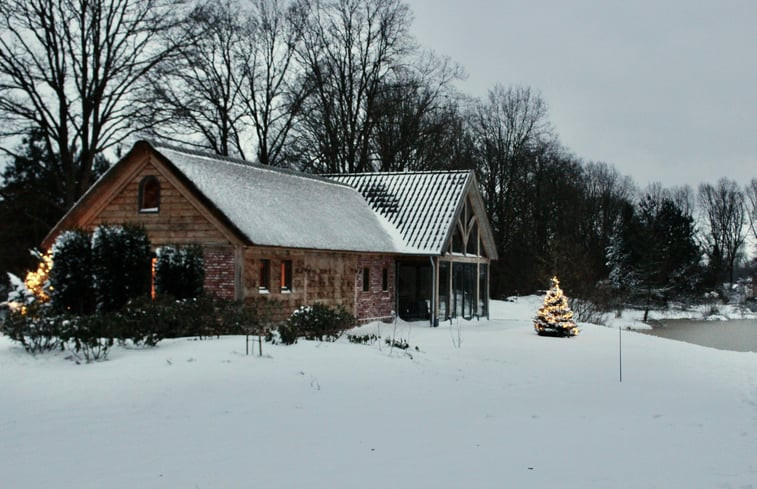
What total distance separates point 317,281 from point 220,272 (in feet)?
12.5

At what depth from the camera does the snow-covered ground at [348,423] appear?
773cm

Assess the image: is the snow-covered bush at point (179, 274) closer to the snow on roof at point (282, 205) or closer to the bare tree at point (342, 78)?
the snow on roof at point (282, 205)

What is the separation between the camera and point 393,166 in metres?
44.1

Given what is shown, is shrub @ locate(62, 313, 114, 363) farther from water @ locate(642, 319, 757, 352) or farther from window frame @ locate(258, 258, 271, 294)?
water @ locate(642, 319, 757, 352)

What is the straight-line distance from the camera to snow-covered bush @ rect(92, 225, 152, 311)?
18.0 m

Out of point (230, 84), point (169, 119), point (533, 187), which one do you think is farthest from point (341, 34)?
point (533, 187)

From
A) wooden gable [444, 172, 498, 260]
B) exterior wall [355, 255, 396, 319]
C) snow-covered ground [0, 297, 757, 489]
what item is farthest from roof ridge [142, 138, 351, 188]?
snow-covered ground [0, 297, 757, 489]

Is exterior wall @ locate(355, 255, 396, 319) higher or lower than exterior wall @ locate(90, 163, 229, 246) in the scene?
lower

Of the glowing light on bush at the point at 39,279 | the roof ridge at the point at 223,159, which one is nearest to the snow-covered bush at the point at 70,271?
the glowing light on bush at the point at 39,279

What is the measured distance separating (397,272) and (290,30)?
60.9 feet

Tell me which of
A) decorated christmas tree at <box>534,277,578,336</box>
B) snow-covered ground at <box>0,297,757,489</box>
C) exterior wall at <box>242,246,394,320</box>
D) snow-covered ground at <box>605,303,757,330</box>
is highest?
exterior wall at <box>242,246,394,320</box>

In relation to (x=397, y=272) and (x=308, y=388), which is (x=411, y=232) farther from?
(x=308, y=388)

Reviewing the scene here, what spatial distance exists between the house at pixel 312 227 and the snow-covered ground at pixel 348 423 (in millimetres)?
6155

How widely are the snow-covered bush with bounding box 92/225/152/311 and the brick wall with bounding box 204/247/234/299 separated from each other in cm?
205
